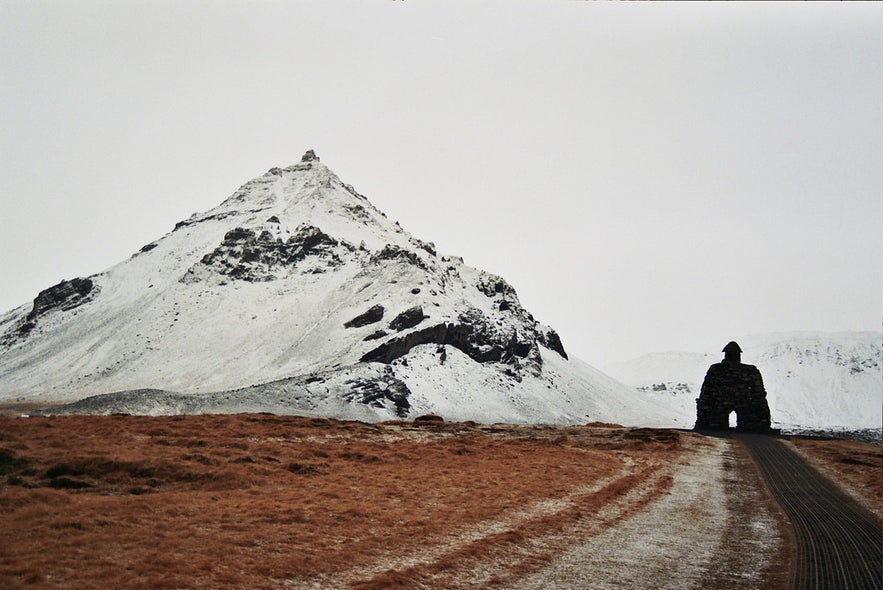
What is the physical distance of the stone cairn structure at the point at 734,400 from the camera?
6400 centimetres

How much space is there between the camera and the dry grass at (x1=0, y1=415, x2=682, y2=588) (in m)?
14.6

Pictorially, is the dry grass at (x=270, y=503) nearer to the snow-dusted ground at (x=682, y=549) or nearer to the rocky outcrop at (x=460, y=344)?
the snow-dusted ground at (x=682, y=549)

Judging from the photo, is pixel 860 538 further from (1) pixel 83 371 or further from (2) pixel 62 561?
(1) pixel 83 371

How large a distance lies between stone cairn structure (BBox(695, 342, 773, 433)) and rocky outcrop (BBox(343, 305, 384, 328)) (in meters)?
100

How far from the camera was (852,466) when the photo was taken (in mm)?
35562

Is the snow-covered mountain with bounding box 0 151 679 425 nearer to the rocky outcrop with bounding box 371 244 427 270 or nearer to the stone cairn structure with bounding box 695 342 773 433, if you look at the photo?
the rocky outcrop with bounding box 371 244 427 270

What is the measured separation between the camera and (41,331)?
18375cm

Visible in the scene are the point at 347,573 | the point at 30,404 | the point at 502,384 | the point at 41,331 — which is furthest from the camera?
the point at 41,331

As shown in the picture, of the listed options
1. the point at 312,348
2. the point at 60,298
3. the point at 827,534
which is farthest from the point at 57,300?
the point at 827,534

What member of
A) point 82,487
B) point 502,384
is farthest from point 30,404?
point 82,487

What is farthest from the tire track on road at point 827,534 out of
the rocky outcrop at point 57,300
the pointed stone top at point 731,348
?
the rocky outcrop at point 57,300

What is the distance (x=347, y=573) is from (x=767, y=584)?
35.1 ft

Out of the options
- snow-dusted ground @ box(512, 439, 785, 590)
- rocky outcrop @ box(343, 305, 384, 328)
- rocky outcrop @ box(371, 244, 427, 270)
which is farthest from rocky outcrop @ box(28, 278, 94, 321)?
snow-dusted ground @ box(512, 439, 785, 590)

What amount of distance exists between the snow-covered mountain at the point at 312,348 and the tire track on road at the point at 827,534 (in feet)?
276
